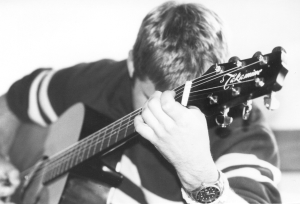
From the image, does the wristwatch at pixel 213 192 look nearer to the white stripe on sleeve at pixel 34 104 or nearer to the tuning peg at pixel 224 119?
the tuning peg at pixel 224 119

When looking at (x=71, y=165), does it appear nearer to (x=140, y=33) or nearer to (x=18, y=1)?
(x=140, y=33)

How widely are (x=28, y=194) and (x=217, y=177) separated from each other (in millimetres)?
562

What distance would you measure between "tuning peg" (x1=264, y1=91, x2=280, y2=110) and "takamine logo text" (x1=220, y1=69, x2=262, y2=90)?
0.04 metres

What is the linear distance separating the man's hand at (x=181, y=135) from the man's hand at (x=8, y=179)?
0.54 m

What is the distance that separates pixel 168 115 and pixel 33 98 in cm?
64

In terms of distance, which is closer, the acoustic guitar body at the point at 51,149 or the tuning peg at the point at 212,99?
the tuning peg at the point at 212,99

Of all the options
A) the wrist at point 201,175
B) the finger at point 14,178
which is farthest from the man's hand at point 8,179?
the wrist at point 201,175

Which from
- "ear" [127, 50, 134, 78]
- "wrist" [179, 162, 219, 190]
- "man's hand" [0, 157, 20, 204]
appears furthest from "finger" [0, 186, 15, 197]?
"wrist" [179, 162, 219, 190]

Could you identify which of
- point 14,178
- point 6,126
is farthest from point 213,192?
point 6,126

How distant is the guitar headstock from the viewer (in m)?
0.54

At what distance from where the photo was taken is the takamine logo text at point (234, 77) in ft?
1.85

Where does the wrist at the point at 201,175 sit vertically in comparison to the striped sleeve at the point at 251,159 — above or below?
above

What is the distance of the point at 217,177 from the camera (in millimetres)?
613

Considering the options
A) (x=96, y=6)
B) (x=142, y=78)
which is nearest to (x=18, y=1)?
(x=96, y=6)
